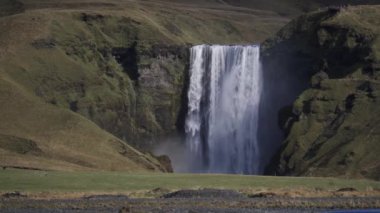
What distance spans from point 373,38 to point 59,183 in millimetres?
73234

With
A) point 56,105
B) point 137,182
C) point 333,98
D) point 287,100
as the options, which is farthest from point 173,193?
point 287,100

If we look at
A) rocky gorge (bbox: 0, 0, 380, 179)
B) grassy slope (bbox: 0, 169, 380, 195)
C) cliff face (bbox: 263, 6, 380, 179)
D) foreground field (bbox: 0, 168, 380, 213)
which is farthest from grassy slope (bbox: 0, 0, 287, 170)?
cliff face (bbox: 263, 6, 380, 179)

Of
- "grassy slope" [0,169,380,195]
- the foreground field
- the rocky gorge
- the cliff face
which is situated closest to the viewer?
the foreground field

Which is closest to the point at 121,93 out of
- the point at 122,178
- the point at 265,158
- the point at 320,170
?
the point at 265,158

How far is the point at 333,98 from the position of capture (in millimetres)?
179500

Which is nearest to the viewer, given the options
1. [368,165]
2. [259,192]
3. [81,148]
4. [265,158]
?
[259,192]

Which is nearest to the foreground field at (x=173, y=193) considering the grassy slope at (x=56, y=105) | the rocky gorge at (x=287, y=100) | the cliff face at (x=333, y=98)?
the rocky gorge at (x=287, y=100)

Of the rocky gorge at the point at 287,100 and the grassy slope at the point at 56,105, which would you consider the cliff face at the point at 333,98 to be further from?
the grassy slope at the point at 56,105

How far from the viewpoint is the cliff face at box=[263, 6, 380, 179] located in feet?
523

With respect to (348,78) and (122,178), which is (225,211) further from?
(348,78)

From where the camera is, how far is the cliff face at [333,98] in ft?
523

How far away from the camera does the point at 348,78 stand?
183 meters

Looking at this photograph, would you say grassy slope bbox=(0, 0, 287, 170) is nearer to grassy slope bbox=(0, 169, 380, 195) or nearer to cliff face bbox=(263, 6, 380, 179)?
grassy slope bbox=(0, 169, 380, 195)

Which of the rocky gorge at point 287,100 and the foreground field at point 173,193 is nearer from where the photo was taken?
the foreground field at point 173,193
